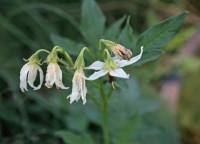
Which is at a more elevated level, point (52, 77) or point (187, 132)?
point (52, 77)

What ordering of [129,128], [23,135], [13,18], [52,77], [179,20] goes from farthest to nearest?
[13,18], [23,135], [129,128], [179,20], [52,77]

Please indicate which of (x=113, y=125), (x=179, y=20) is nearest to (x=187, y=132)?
(x=113, y=125)

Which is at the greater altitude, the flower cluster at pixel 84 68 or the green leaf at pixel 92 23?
the green leaf at pixel 92 23

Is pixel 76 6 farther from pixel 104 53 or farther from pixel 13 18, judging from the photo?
pixel 104 53

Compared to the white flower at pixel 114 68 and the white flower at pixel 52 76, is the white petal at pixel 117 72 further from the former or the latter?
the white flower at pixel 52 76

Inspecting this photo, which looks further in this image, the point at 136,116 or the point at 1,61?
the point at 1,61

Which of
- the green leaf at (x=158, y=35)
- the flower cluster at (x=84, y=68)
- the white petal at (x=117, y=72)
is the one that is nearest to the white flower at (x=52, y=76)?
the flower cluster at (x=84, y=68)
